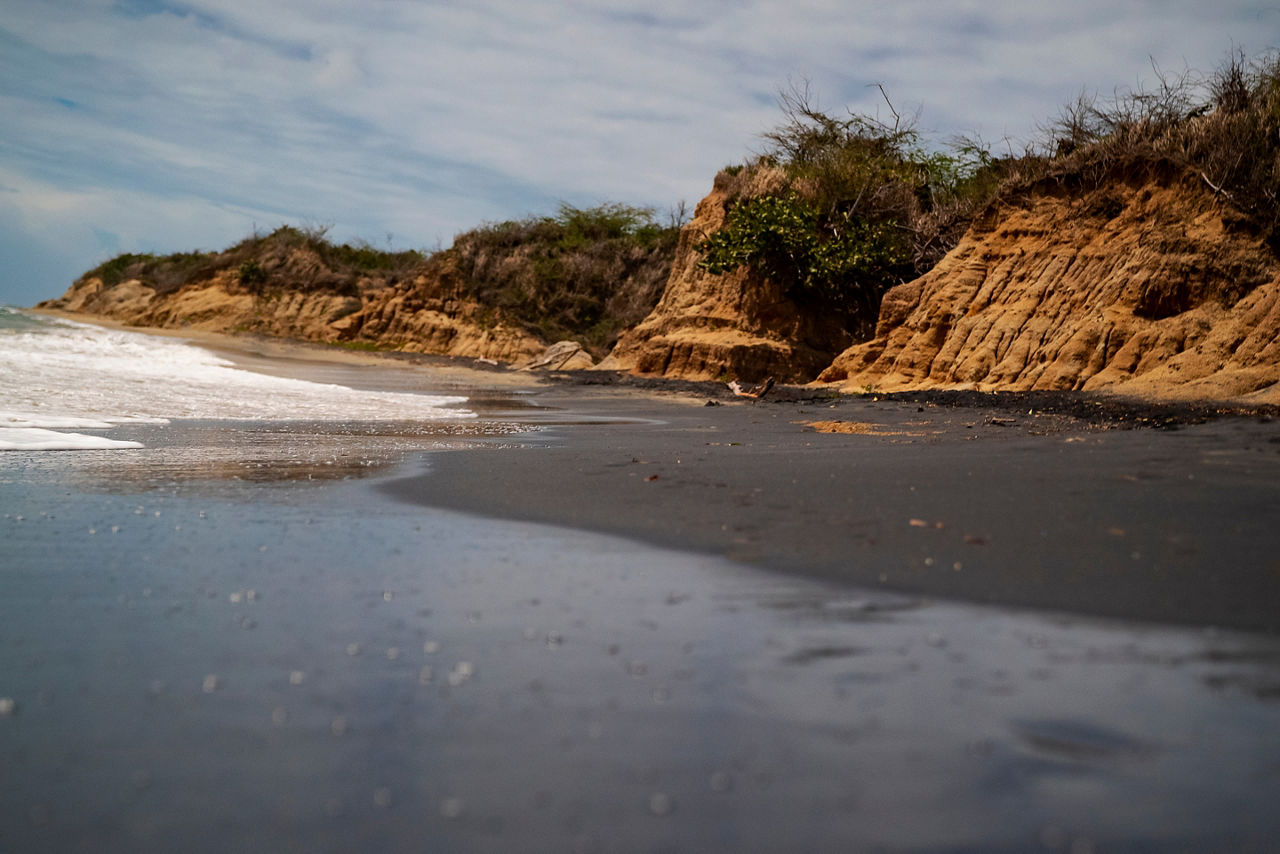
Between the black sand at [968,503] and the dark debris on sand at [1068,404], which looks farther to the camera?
the dark debris on sand at [1068,404]

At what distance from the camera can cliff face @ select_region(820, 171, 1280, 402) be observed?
1016 cm

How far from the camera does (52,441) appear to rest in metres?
6.18

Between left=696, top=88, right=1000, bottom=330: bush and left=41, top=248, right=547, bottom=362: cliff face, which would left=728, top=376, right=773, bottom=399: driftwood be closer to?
left=696, top=88, right=1000, bottom=330: bush

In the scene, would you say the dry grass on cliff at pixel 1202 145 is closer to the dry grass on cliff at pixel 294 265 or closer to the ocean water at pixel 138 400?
the ocean water at pixel 138 400

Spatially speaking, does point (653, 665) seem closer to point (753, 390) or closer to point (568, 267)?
point (753, 390)

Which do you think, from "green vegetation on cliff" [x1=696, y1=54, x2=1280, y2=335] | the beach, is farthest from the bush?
the beach

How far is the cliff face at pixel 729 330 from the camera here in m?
19.6

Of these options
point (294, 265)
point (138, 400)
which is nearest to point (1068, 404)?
point (138, 400)

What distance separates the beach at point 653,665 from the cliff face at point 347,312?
26.2m

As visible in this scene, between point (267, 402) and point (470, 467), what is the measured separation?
643cm

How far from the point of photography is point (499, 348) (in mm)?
30266

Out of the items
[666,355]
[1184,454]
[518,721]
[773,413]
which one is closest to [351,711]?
[518,721]

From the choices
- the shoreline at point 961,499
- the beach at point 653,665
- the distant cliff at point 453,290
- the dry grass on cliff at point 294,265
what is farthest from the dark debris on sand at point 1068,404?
the dry grass on cliff at point 294,265

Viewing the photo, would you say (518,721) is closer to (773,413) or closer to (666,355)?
(773,413)
